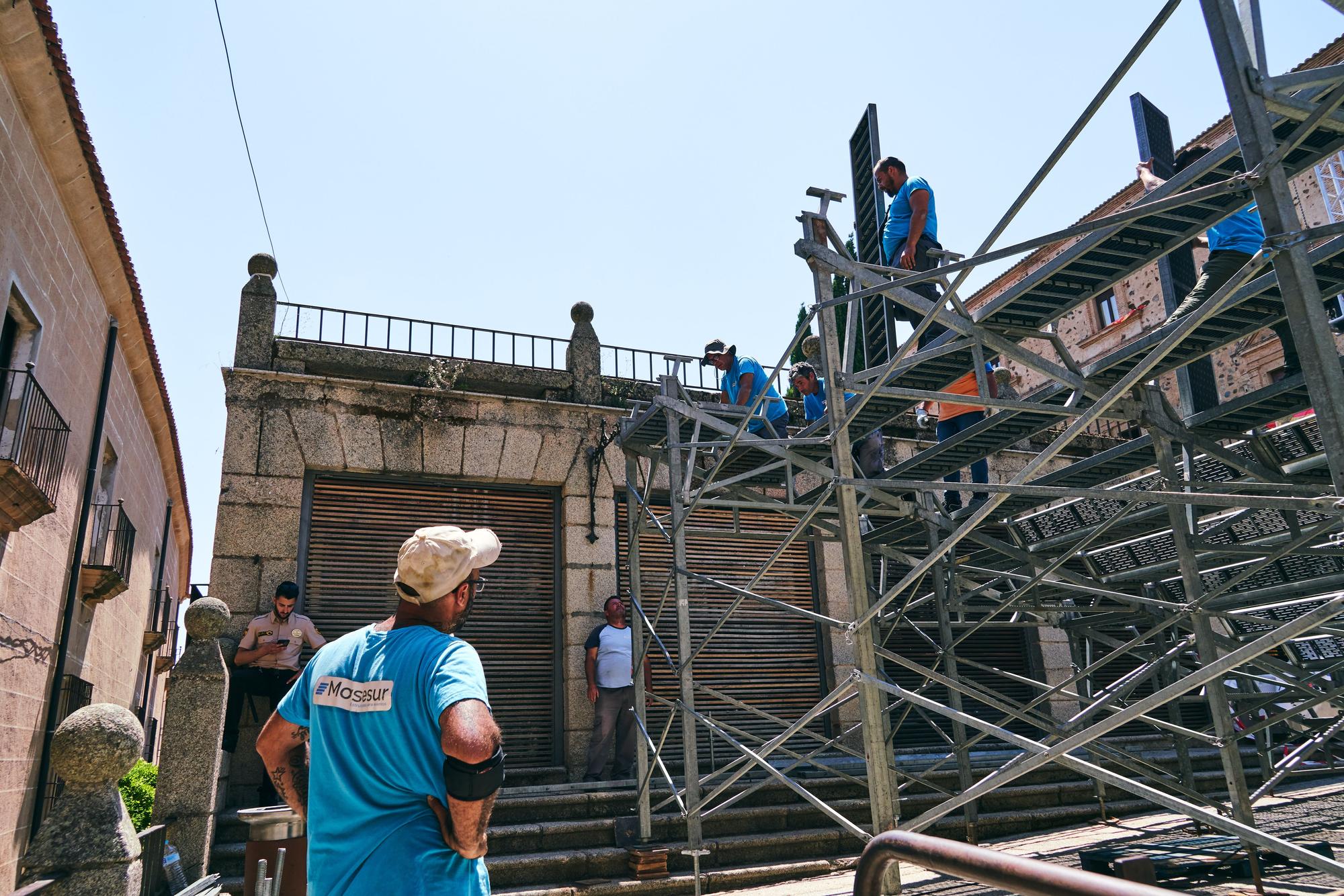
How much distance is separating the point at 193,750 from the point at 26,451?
3.53 meters

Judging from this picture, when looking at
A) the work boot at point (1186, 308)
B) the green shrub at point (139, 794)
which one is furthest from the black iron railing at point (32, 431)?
the work boot at point (1186, 308)

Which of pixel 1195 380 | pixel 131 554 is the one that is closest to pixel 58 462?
pixel 131 554

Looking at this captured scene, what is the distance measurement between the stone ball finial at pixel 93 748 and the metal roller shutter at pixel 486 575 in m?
5.54

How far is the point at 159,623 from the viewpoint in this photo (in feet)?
58.2

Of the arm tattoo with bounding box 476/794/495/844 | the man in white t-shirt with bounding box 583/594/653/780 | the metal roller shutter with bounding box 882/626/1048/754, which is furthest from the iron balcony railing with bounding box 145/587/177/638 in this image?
the arm tattoo with bounding box 476/794/495/844

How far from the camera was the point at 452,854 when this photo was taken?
233 centimetres

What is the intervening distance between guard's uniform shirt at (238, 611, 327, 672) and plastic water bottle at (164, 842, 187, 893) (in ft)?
9.18

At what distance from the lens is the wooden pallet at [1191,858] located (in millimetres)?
5047

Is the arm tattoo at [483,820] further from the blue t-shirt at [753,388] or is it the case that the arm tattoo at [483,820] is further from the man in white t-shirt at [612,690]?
the man in white t-shirt at [612,690]

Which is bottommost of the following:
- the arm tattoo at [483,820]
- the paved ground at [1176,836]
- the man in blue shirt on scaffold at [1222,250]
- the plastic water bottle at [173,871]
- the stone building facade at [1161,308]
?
the paved ground at [1176,836]

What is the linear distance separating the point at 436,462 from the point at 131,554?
5.53 m

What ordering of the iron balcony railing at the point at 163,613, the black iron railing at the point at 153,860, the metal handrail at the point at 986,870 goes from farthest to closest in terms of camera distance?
the iron balcony railing at the point at 163,613 → the black iron railing at the point at 153,860 → the metal handrail at the point at 986,870

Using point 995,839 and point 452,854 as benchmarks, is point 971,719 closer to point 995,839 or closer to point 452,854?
point 452,854

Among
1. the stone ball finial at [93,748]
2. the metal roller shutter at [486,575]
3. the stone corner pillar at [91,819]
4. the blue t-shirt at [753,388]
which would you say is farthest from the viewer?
the metal roller shutter at [486,575]
